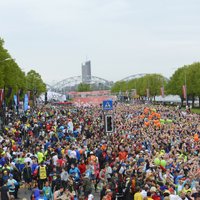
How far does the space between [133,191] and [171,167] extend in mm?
3870

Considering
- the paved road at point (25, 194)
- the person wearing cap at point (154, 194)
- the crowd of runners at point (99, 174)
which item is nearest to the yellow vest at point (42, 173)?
the crowd of runners at point (99, 174)

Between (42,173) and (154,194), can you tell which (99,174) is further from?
(154,194)

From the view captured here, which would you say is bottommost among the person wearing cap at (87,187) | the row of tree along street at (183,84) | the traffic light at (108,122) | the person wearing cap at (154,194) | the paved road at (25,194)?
the paved road at (25,194)

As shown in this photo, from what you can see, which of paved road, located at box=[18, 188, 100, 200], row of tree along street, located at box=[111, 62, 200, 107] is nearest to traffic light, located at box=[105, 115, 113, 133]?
paved road, located at box=[18, 188, 100, 200]

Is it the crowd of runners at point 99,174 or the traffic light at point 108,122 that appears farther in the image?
the traffic light at point 108,122

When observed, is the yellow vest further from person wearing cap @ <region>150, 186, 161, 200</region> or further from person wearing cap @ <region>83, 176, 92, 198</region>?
person wearing cap @ <region>150, 186, 161, 200</region>

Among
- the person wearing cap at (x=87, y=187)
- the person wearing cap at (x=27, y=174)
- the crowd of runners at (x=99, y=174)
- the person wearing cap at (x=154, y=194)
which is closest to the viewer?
the person wearing cap at (x=154, y=194)

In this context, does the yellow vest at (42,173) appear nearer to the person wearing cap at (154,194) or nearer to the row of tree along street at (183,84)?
the person wearing cap at (154,194)

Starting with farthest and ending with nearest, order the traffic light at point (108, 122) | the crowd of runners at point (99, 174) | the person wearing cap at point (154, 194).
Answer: the traffic light at point (108, 122)
the crowd of runners at point (99, 174)
the person wearing cap at point (154, 194)

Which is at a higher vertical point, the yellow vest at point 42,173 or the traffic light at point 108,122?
the traffic light at point 108,122

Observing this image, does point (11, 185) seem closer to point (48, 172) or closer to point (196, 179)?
point (48, 172)

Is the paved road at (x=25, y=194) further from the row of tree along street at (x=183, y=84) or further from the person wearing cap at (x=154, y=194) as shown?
the row of tree along street at (x=183, y=84)

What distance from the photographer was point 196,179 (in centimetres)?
1582

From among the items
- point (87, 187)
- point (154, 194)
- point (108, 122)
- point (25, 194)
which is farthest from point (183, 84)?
point (154, 194)
